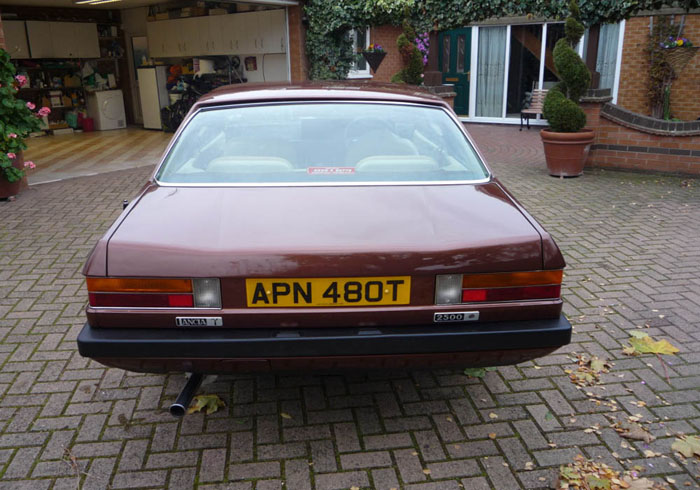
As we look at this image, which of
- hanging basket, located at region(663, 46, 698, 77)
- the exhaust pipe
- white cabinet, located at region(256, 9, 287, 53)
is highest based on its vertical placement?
white cabinet, located at region(256, 9, 287, 53)

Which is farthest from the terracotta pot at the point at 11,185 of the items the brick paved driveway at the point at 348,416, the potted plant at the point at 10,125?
the brick paved driveway at the point at 348,416

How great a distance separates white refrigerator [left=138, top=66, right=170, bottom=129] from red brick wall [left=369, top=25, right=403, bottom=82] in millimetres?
6015

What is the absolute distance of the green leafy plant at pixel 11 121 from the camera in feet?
24.4

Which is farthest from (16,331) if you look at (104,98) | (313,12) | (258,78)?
(104,98)

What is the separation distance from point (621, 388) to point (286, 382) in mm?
1925

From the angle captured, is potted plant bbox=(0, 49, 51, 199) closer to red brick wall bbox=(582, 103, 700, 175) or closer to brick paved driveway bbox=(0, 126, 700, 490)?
brick paved driveway bbox=(0, 126, 700, 490)

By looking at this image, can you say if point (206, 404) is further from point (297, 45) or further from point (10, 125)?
point (297, 45)

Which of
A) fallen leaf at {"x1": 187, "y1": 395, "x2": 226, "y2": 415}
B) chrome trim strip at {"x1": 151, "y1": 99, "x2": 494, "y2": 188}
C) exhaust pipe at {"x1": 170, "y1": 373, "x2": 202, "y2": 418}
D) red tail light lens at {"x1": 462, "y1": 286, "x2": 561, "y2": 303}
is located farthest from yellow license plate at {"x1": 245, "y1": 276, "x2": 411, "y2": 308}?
fallen leaf at {"x1": 187, "y1": 395, "x2": 226, "y2": 415}

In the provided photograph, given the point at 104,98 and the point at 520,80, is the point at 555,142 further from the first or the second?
the point at 104,98

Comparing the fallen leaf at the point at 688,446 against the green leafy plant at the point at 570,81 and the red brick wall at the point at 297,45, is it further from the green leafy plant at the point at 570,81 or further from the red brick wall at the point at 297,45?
the red brick wall at the point at 297,45

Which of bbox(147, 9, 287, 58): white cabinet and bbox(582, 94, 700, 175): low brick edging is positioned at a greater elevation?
bbox(147, 9, 287, 58): white cabinet

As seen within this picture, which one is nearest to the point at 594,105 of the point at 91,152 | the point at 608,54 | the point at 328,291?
the point at 608,54

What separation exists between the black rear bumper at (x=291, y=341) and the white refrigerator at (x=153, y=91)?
14.2 metres

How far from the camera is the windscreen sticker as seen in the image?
3048 mm
